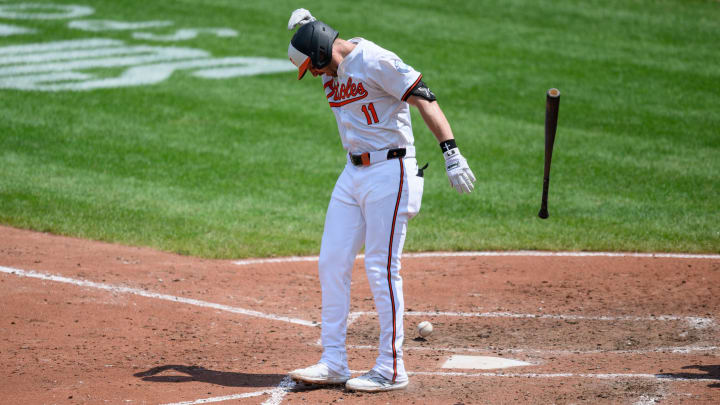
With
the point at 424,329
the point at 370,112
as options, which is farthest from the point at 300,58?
the point at 424,329

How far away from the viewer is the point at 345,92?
482cm

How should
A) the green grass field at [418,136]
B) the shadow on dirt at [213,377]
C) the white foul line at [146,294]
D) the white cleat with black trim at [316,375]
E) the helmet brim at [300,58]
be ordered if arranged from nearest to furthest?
1. the helmet brim at [300,58]
2. the white cleat with black trim at [316,375]
3. the shadow on dirt at [213,377]
4. the white foul line at [146,294]
5. the green grass field at [418,136]

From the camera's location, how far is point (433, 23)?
16.5 metres

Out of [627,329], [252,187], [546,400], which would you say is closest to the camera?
[546,400]

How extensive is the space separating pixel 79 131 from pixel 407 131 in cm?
740

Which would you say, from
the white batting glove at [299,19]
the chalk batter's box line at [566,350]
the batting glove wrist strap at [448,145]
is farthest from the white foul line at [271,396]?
the white batting glove at [299,19]

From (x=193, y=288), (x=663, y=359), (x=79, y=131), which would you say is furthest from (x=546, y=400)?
(x=79, y=131)

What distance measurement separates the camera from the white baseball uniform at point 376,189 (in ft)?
15.7

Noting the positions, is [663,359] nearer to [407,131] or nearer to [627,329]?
[627,329]

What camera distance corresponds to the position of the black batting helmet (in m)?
4.74

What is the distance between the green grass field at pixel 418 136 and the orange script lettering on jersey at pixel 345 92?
337 cm

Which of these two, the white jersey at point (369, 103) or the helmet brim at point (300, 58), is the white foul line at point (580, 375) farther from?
the helmet brim at point (300, 58)

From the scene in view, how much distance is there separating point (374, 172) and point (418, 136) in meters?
6.90

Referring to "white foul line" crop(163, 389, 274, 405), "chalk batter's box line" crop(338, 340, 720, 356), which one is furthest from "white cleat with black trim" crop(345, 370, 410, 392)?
"chalk batter's box line" crop(338, 340, 720, 356)
